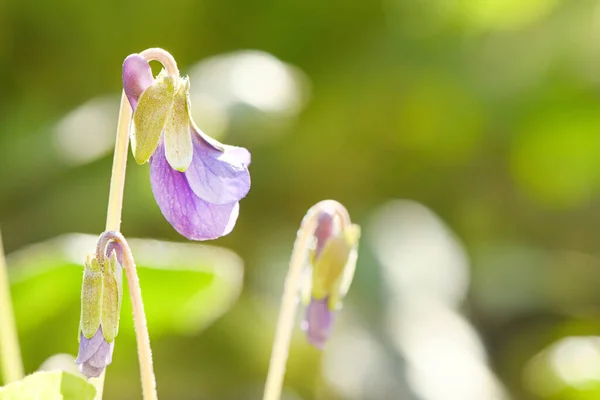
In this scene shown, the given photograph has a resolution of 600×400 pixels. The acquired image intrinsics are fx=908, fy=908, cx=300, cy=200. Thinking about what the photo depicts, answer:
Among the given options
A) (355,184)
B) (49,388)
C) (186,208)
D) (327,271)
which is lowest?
(49,388)

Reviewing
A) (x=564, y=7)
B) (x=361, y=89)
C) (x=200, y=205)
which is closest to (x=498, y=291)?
(x=361, y=89)

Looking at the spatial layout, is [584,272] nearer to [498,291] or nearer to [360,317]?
[498,291]

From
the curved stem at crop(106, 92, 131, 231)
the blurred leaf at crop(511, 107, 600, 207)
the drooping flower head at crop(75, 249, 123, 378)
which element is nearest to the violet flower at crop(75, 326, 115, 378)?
the drooping flower head at crop(75, 249, 123, 378)

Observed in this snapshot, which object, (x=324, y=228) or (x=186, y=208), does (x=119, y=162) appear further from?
(x=324, y=228)

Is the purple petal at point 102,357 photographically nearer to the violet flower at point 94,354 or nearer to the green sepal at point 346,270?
the violet flower at point 94,354

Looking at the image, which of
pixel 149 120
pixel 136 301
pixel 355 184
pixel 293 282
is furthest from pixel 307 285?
pixel 355 184

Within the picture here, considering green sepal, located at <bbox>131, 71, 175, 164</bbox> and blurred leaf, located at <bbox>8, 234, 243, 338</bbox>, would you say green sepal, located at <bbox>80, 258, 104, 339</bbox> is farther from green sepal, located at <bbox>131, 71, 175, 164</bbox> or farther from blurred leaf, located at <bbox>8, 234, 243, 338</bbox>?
blurred leaf, located at <bbox>8, 234, 243, 338</bbox>

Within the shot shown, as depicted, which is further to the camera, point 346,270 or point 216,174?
point 346,270
